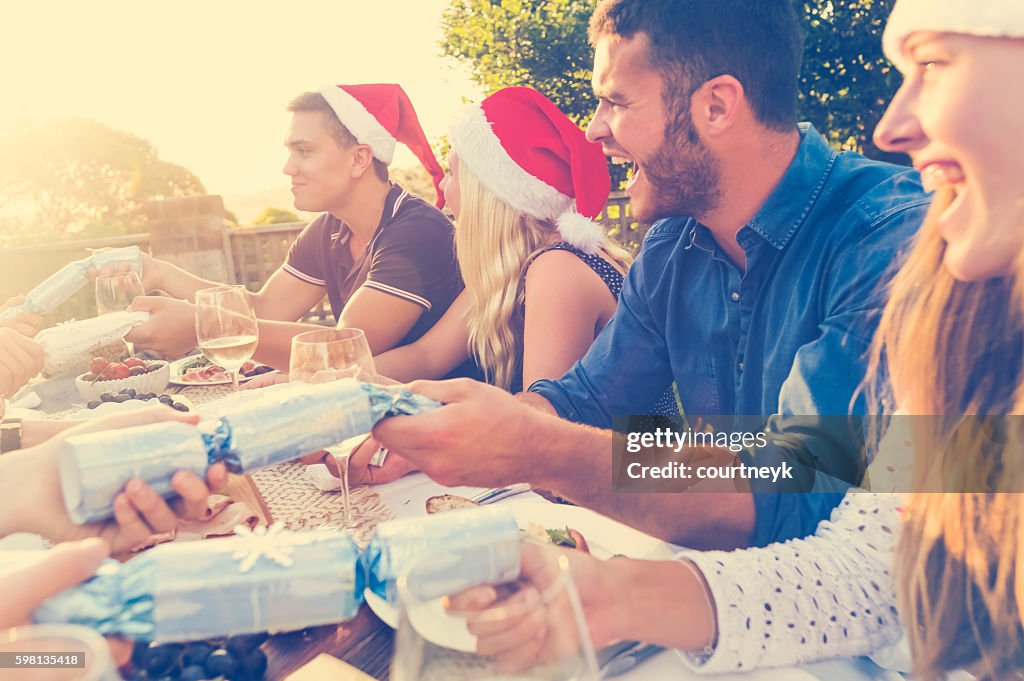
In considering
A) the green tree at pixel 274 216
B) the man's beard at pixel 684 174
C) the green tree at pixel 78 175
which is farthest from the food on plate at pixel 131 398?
the green tree at pixel 78 175

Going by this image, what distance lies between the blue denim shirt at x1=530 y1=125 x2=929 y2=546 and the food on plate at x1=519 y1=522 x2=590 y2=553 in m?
0.36

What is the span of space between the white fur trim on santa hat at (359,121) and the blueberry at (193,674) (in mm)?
2744

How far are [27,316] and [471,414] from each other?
1474 mm

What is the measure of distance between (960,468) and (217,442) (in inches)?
37.4

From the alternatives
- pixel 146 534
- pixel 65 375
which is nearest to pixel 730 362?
pixel 146 534

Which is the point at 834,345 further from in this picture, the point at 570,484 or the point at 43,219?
the point at 43,219

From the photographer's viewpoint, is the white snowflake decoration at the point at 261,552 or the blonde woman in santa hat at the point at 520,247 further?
the blonde woman in santa hat at the point at 520,247

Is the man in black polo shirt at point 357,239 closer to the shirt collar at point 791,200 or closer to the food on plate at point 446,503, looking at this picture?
the food on plate at point 446,503

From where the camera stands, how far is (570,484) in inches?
Answer: 50.5

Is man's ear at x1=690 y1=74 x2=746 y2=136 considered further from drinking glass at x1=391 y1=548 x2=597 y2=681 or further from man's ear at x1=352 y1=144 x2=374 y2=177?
man's ear at x1=352 y1=144 x2=374 y2=177

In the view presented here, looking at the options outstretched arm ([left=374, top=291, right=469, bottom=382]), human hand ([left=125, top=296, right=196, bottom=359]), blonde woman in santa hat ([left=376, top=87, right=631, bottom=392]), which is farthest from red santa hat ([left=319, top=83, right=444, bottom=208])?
human hand ([left=125, top=296, right=196, bottom=359])

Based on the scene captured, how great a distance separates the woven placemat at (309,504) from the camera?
1.28m

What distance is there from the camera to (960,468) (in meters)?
1.01

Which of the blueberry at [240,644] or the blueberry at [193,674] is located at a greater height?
the blueberry at [240,644]
